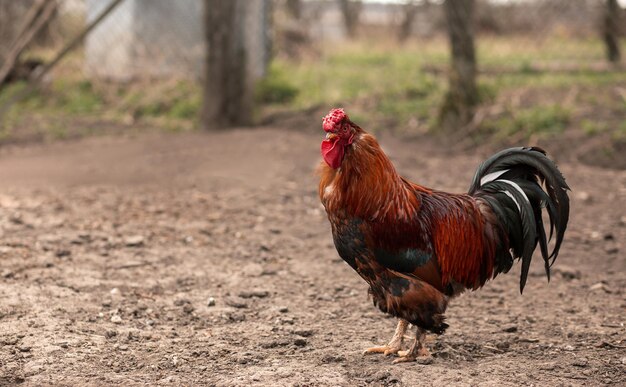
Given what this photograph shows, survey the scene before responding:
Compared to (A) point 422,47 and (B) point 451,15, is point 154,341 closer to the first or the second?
(B) point 451,15

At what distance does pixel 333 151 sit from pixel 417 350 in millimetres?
1088

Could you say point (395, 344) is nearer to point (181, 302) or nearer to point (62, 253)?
point (181, 302)

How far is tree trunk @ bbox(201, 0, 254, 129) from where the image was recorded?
30.9 ft

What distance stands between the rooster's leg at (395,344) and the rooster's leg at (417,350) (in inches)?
2.0

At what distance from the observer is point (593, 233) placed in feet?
19.9

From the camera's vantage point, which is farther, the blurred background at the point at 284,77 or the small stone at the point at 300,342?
the blurred background at the point at 284,77

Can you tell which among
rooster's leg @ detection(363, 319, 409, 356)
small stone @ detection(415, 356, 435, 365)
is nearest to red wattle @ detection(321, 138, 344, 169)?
rooster's leg @ detection(363, 319, 409, 356)

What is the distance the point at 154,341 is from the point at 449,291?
152 cm

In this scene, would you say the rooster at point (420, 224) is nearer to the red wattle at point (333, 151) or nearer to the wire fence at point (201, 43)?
the red wattle at point (333, 151)

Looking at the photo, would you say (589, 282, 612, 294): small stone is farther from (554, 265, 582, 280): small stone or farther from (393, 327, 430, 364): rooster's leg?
(393, 327, 430, 364): rooster's leg

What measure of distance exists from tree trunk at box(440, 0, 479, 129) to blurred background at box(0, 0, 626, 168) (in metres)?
0.01

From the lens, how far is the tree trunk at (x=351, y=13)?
79.4ft

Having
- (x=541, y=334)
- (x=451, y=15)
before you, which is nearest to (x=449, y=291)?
(x=541, y=334)

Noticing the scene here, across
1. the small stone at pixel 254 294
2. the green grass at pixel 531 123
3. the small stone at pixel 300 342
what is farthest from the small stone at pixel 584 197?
the small stone at pixel 300 342
